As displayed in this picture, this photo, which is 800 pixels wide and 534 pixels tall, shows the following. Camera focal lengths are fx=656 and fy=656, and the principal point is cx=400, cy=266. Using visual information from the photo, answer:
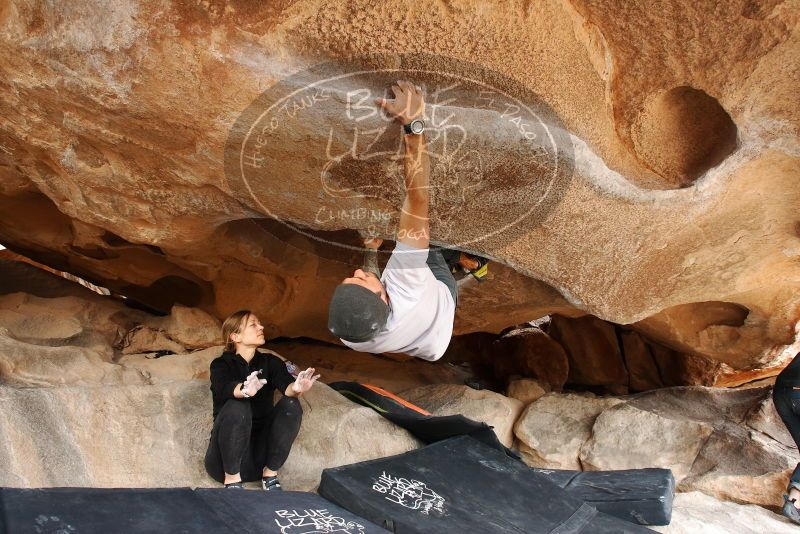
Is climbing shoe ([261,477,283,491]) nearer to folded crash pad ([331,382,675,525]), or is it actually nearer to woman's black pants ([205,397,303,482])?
woman's black pants ([205,397,303,482])

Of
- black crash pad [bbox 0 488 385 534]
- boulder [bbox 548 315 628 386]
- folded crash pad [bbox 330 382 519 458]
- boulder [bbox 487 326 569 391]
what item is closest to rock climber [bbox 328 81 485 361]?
black crash pad [bbox 0 488 385 534]

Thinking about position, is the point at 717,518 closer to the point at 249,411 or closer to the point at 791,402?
the point at 791,402

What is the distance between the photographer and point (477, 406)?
10.1ft

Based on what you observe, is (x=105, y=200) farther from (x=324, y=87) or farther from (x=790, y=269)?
(x=790, y=269)

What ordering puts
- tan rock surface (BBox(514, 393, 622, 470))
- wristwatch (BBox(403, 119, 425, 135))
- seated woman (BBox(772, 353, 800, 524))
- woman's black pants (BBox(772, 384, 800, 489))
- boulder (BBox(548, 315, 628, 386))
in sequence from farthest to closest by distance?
1. boulder (BBox(548, 315, 628, 386))
2. tan rock surface (BBox(514, 393, 622, 470))
3. woman's black pants (BBox(772, 384, 800, 489))
4. seated woman (BBox(772, 353, 800, 524))
5. wristwatch (BBox(403, 119, 425, 135))

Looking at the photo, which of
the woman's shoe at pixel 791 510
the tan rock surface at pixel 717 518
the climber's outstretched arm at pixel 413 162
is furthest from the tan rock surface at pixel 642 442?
the climber's outstretched arm at pixel 413 162

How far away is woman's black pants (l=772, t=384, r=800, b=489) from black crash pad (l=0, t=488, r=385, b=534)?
1.87 meters

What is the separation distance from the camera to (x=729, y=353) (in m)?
3.42

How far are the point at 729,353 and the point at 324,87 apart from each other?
276 cm

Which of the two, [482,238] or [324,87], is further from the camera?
[482,238]

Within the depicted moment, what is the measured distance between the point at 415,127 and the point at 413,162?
0.09m

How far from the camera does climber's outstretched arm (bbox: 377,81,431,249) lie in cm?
159

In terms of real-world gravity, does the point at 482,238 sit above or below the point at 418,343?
above

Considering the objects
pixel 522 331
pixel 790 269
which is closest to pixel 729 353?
pixel 790 269
